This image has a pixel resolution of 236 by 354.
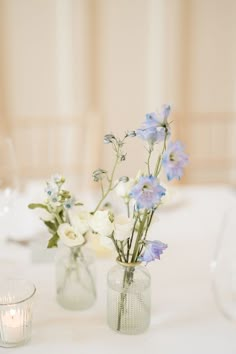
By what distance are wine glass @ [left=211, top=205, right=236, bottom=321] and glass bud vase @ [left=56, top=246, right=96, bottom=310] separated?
0.72 ft

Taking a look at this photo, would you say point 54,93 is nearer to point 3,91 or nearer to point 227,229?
point 3,91

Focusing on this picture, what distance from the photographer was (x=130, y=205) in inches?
32.3

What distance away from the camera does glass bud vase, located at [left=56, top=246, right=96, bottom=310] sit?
0.86 meters

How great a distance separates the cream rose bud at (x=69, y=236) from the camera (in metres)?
0.79

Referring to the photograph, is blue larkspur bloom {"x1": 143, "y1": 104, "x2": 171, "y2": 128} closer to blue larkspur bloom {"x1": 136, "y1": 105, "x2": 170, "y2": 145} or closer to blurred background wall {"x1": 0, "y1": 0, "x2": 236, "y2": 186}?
blue larkspur bloom {"x1": 136, "y1": 105, "x2": 170, "y2": 145}

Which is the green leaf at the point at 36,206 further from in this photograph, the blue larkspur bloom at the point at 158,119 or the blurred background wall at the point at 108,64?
the blurred background wall at the point at 108,64

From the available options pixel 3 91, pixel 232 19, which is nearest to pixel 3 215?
pixel 3 91

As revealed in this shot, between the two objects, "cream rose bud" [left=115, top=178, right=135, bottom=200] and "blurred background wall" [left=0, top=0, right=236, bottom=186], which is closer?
"cream rose bud" [left=115, top=178, right=135, bottom=200]

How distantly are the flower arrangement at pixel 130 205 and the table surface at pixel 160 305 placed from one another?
0.07 meters

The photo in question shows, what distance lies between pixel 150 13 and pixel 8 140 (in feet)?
7.18

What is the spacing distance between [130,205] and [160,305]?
21 cm

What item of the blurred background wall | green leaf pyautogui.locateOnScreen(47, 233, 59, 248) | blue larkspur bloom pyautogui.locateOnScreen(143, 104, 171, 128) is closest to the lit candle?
green leaf pyautogui.locateOnScreen(47, 233, 59, 248)

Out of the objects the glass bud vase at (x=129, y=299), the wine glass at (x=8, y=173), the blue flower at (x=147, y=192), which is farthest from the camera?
the wine glass at (x=8, y=173)

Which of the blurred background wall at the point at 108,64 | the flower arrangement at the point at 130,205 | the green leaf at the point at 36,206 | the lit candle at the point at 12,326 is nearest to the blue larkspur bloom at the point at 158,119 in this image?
the flower arrangement at the point at 130,205
